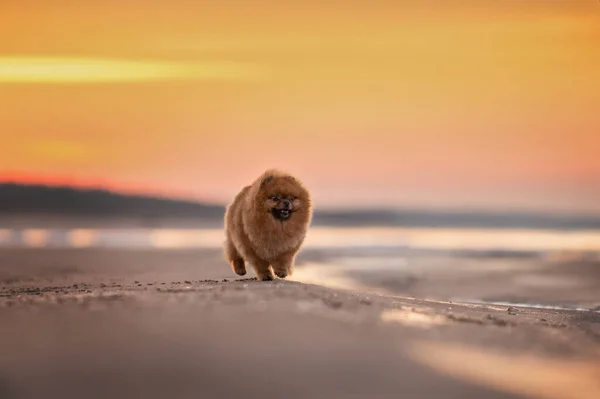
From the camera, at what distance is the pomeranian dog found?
9.16 metres

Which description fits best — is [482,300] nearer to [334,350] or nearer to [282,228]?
[282,228]

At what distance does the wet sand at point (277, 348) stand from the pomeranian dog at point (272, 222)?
2.88ft

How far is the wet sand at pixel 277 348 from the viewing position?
5488mm

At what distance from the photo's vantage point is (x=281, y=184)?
923cm

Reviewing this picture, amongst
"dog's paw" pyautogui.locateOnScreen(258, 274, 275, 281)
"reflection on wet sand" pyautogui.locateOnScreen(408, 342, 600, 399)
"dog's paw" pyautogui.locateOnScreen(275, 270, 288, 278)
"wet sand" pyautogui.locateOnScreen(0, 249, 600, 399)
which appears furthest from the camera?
"dog's paw" pyautogui.locateOnScreen(275, 270, 288, 278)

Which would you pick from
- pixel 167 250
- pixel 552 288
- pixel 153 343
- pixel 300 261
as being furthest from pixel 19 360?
pixel 167 250

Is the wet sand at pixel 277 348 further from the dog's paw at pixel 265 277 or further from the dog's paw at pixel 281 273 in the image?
the dog's paw at pixel 281 273

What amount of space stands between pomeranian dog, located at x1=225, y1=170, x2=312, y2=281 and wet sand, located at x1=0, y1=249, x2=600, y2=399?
2.88 feet

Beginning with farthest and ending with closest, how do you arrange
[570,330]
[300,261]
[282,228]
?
1. [300,261]
2. [282,228]
3. [570,330]

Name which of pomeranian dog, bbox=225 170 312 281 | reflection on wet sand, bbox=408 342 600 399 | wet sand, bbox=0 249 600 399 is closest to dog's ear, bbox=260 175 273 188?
pomeranian dog, bbox=225 170 312 281

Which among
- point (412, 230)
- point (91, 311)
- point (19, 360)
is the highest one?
point (412, 230)

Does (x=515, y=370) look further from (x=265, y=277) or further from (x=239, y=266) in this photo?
(x=239, y=266)

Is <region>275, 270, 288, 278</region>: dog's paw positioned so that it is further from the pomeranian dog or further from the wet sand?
the wet sand

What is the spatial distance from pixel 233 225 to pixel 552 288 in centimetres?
711
